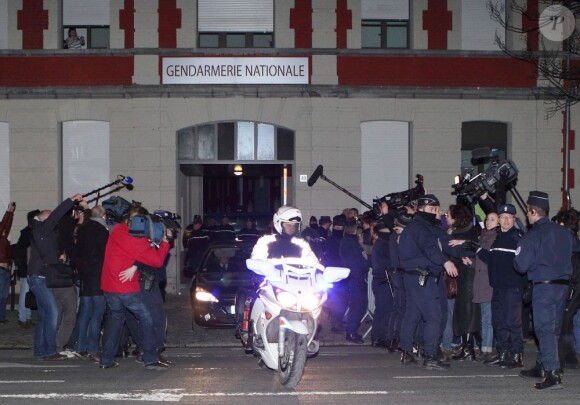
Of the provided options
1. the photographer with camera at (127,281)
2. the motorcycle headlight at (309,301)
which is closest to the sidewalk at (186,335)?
the photographer with camera at (127,281)

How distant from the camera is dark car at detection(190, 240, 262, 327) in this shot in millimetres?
14078

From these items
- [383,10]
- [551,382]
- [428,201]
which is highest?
[383,10]

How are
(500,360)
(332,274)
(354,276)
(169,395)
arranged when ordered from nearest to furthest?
(169,395)
(332,274)
(500,360)
(354,276)

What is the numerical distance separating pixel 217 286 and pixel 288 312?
5191 millimetres

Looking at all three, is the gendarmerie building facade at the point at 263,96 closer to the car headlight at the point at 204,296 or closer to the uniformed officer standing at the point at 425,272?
the car headlight at the point at 204,296

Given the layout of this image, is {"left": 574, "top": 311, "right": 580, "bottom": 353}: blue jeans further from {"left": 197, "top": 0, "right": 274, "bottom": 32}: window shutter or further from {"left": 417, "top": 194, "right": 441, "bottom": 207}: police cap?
{"left": 197, "top": 0, "right": 274, "bottom": 32}: window shutter

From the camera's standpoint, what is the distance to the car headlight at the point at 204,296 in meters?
14.1

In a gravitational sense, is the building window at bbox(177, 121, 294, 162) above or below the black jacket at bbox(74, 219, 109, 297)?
above

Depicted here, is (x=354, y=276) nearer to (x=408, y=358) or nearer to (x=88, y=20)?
(x=408, y=358)

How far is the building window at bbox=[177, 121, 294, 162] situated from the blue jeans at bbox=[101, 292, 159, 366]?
34.4 feet

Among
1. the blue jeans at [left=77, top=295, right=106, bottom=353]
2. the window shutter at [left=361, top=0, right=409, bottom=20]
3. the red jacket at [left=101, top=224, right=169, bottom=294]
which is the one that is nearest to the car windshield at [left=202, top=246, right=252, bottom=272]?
the blue jeans at [left=77, top=295, right=106, bottom=353]

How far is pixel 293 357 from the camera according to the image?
902 cm

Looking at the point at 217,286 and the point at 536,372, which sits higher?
the point at 217,286

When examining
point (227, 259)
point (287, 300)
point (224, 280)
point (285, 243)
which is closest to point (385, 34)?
point (227, 259)
